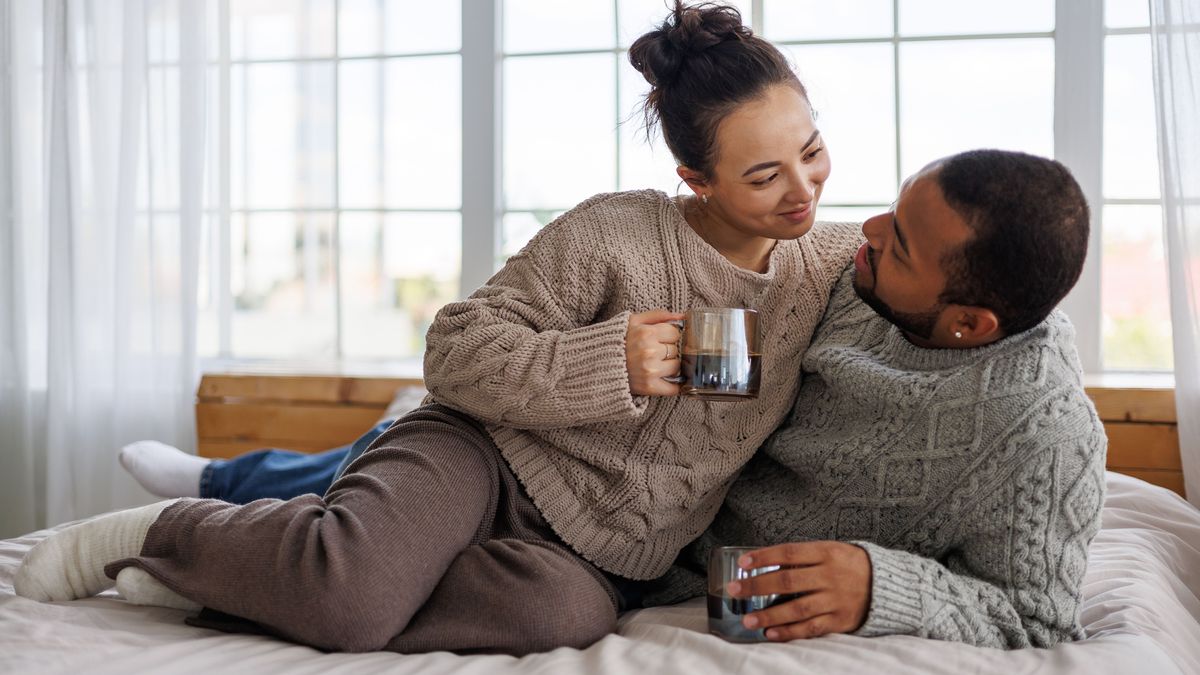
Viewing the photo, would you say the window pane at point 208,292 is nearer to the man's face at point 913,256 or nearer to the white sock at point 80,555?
the white sock at point 80,555

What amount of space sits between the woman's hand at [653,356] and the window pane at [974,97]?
156cm

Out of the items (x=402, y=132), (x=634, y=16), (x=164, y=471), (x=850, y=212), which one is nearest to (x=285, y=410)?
(x=164, y=471)

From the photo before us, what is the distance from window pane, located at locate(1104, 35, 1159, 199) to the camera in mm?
2684

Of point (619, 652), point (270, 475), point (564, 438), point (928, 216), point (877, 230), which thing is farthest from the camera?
point (270, 475)

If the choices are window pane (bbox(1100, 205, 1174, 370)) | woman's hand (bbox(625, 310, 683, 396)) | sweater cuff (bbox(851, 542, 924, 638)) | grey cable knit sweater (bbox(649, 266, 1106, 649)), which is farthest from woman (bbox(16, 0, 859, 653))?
window pane (bbox(1100, 205, 1174, 370))

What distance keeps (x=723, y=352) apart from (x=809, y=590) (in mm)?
304

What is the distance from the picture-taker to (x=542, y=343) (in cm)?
151

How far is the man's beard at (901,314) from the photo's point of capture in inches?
56.3

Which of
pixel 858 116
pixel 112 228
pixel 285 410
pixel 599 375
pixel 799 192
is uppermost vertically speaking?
pixel 858 116

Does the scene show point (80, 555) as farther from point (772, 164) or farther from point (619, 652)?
point (772, 164)

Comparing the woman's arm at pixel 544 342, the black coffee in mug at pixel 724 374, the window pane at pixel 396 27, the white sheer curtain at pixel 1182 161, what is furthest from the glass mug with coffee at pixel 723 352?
the window pane at pixel 396 27

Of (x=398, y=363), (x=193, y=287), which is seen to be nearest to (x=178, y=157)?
(x=193, y=287)

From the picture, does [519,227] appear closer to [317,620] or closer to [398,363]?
[398,363]

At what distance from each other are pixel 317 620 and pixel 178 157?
2.23 m
